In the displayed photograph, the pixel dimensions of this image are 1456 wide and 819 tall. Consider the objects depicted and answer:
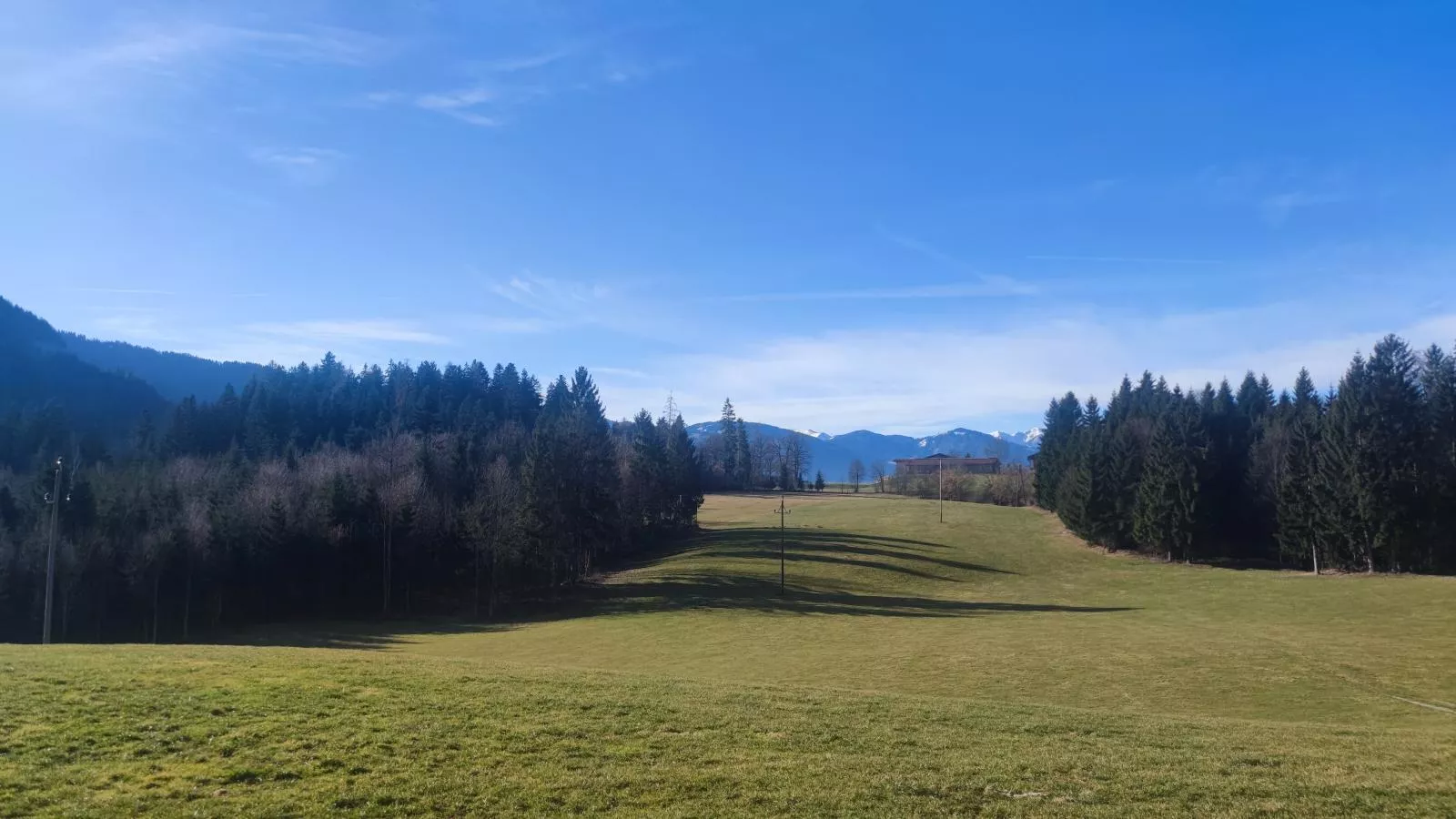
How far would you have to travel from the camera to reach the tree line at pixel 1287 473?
208 feet

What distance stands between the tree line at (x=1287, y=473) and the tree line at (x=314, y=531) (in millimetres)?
52664

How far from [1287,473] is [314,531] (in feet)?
273

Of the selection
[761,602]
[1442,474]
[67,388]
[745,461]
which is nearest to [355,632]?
[761,602]

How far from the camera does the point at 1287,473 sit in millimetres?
70938

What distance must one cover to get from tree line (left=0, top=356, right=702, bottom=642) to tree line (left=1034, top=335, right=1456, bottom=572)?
173 feet

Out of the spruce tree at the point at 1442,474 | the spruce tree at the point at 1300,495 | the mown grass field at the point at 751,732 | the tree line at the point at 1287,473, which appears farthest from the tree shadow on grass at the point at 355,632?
the spruce tree at the point at 1442,474

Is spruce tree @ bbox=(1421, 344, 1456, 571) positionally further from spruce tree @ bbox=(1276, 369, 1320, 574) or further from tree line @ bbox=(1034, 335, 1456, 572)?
spruce tree @ bbox=(1276, 369, 1320, 574)

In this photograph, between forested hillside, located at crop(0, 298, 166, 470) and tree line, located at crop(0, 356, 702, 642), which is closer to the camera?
tree line, located at crop(0, 356, 702, 642)

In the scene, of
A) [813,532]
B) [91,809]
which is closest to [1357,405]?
[813,532]

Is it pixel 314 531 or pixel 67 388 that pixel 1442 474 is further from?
pixel 67 388

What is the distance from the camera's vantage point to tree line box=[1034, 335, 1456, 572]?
208 feet

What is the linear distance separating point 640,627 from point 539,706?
3362cm

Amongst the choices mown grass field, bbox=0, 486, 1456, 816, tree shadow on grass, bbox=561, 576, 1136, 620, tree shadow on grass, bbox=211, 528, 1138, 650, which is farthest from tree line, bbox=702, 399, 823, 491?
mown grass field, bbox=0, 486, 1456, 816

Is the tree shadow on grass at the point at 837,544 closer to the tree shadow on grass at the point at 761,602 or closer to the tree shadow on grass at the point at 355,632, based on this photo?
the tree shadow on grass at the point at 761,602
